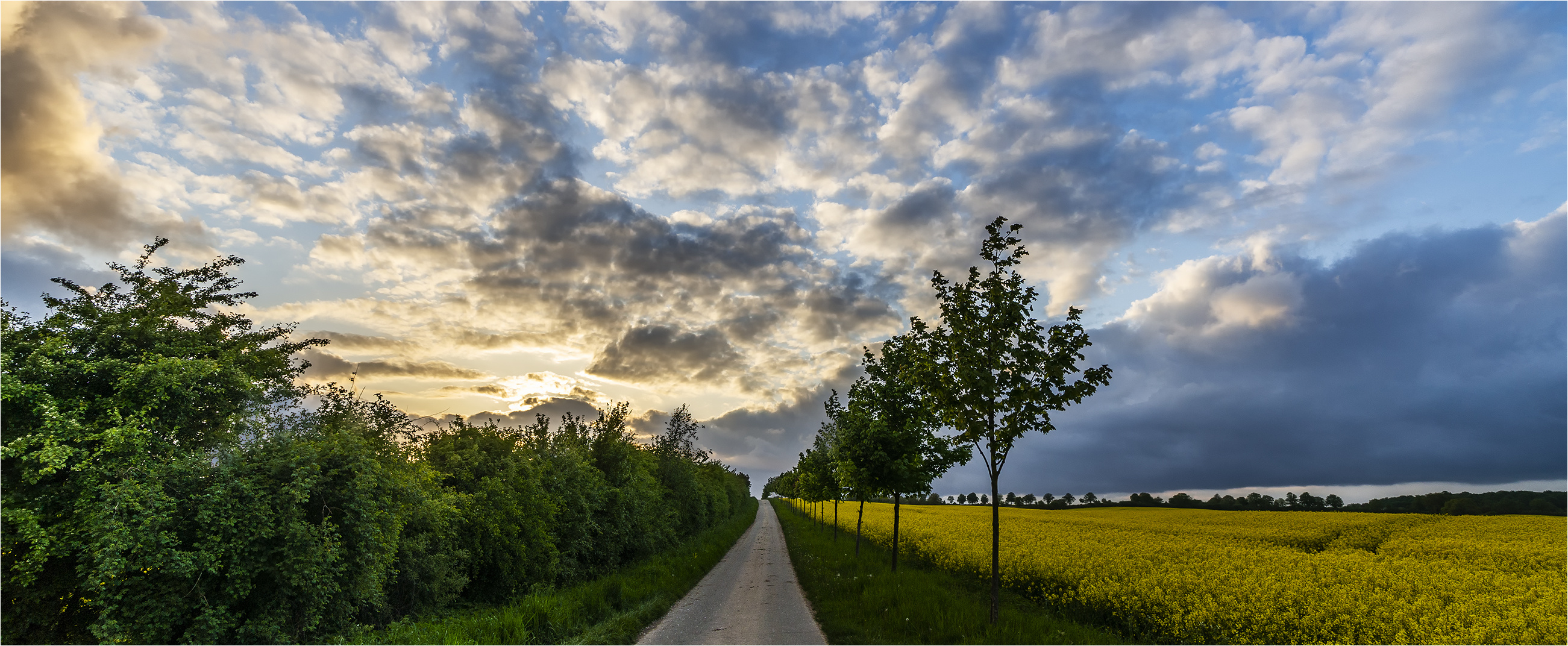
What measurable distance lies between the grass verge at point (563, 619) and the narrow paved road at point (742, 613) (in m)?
0.59

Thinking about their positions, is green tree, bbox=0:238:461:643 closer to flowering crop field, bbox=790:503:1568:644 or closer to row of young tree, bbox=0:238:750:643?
row of young tree, bbox=0:238:750:643

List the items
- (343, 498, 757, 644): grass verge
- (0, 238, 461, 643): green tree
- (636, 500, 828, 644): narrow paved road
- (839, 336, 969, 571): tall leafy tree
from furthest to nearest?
(839, 336, 969, 571): tall leafy tree → (636, 500, 828, 644): narrow paved road → (343, 498, 757, 644): grass verge → (0, 238, 461, 643): green tree

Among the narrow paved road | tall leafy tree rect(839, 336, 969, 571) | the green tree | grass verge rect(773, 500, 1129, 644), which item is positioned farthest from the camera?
tall leafy tree rect(839, 336, 969, 571)

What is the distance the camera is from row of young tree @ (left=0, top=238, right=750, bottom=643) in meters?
9.20

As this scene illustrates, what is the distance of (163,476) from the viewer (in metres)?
9.68

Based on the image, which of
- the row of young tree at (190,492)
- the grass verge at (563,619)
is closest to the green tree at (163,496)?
the row of young tree at (190,492)

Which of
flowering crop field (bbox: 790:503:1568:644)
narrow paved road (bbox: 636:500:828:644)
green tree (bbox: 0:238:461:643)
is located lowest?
narrow paved road (bbox: 636:500:828:644)

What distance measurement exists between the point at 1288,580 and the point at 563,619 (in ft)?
63.8

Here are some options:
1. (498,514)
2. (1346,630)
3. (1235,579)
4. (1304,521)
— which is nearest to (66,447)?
(498,514)

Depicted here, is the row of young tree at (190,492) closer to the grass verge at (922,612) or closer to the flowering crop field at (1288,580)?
the grass verge at (922,612)

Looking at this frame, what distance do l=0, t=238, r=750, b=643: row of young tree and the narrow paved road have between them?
6314 mm

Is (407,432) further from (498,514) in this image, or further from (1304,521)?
(1304,521)

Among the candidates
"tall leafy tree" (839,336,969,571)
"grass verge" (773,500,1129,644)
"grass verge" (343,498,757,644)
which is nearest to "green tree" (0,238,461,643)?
"grass verge" (343,498,757,644)

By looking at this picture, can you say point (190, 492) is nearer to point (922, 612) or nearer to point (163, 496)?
point (163, 496)
